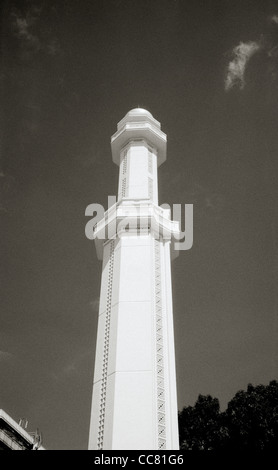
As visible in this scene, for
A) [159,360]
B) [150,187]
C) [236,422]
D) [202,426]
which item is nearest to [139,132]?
[150,187]

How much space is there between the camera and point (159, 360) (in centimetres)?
1733

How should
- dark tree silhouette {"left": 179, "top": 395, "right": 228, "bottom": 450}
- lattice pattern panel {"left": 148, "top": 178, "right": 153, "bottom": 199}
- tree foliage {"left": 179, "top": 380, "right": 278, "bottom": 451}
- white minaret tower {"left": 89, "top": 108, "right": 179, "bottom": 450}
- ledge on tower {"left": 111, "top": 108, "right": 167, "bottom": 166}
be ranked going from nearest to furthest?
white minaret tower {"left": 89, "top": 108, "right": 179, "bottom": 450} < lattice pattern panel {"left": 148, "top": 178, "right": 153, "bottom": 199} < tree foliage {"left": 179, "top": 380, "right": 278, "bottom": 451} < ledge on tower {"left": 111, "top": 108, "right": 167, "bottom": 166} < dark tree silhouette {"left": 179, "top": 395, "right": 228, "bottom": 450}

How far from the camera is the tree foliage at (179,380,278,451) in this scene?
25891 mm

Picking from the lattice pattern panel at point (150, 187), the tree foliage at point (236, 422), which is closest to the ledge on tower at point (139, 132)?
the lattice pattern panel at point (150, 187)

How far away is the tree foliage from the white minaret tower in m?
11.7

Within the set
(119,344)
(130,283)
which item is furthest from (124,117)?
(119,344)

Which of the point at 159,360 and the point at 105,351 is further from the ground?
the point at 105,351

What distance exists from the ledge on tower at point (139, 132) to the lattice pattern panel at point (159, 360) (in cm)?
821

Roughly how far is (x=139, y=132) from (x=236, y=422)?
19196mm

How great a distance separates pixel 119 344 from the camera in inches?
684

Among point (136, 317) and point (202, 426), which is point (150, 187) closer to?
point (136, 317)

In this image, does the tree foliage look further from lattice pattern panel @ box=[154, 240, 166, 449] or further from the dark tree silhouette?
lattice pattern panel @ box=[154, 240, 166, 449]

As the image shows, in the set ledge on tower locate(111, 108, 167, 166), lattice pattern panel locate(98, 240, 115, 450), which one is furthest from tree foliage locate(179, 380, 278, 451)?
ledge on tower locate(111, 108, 167, 166)

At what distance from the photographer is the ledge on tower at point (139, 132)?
26234 mm
